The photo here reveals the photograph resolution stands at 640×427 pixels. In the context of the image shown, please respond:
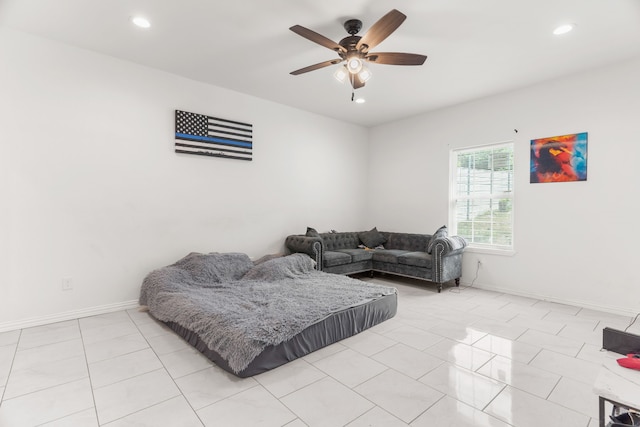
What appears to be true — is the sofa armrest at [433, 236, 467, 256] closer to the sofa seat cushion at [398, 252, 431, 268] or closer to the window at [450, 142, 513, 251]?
the sofa seat cushion at [398, 252, 431, 268]

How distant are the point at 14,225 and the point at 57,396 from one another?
200cm

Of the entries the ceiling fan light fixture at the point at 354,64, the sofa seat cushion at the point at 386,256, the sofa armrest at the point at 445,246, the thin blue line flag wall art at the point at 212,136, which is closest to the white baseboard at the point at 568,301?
the sofa armrest at the point at 445,246

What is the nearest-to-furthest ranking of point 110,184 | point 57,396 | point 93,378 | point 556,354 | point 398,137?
point 57,396 → point 93,378 → point 556,354 → point 110,184 → point 398,137

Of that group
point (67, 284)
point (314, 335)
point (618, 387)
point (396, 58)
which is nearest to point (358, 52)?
point (396, 58)

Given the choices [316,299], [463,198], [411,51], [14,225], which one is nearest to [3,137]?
[14,225]

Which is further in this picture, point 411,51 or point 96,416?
point 411,51

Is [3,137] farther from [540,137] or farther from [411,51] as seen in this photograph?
[540,137]

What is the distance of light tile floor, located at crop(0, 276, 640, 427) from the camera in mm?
1735

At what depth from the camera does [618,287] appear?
3557 mm

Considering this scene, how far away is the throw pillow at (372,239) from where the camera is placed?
18.7ft

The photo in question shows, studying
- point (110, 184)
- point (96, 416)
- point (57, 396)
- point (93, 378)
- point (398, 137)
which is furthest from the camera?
point (398, 137)

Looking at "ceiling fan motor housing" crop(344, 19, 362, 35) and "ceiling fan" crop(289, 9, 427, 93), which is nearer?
"ceiling fan" crop(289, 9, 427, 93)

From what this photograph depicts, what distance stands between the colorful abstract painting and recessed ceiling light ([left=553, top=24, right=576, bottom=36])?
1.51 metres

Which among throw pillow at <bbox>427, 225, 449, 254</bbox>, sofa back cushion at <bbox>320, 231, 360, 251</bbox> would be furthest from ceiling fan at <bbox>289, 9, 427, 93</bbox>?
sofa back cushion at <bbox>320, 231, 360, 251</bbox>
